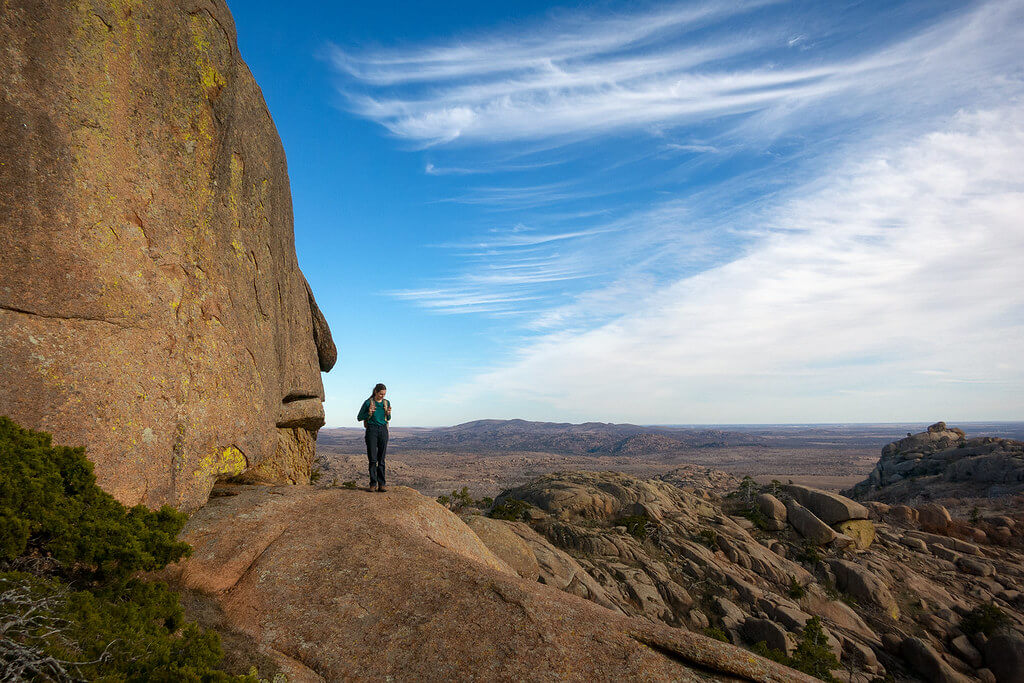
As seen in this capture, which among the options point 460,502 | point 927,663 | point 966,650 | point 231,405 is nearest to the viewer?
point 231,405

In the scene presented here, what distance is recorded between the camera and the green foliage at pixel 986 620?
20.0 m

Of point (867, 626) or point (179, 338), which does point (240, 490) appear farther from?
point (867, 626)

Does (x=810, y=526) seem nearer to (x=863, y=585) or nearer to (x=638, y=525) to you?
(x=863, y=585)

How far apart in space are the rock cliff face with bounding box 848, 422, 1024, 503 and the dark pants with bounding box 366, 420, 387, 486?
50.6 metres

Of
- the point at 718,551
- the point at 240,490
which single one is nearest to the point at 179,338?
the point at 240,490

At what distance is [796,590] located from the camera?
2128 cm

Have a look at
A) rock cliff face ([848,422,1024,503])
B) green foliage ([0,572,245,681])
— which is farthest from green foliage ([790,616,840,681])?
rock cliff face ([848,422,1024,503])

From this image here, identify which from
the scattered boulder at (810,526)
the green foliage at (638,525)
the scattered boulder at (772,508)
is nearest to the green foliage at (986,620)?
the scattered boulder at (810,526)

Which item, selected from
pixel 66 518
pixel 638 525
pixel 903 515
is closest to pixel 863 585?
pixel 638 525

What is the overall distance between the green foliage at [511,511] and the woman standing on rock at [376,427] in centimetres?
1050

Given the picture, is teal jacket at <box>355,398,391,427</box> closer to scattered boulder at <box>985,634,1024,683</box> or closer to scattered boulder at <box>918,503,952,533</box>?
scattered boulder at <box>985,634,1024,683</box>

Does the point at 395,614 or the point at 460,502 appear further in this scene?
the point at 460,502

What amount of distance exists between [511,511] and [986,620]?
67.6 ft

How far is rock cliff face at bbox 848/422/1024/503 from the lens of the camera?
41344 millimetres
